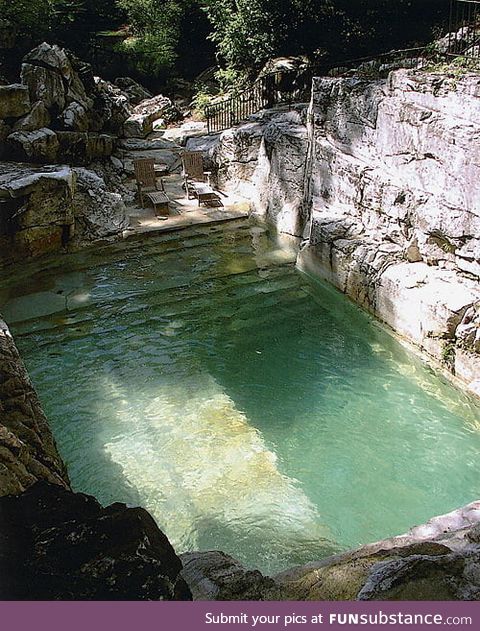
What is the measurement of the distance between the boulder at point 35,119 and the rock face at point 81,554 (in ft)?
37.2

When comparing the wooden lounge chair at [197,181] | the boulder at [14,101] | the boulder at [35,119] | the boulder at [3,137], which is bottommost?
the wooden lounge chair at [197,181]

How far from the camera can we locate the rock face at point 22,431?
388 cm

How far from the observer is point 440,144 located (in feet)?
27.2

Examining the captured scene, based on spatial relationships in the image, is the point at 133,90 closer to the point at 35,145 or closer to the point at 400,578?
the point at 35,145

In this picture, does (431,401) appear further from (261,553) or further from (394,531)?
(261,553)

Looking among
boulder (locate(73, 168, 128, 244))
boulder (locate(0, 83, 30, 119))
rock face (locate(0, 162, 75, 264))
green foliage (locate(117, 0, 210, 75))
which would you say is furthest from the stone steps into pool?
green foliage (locate(117, 0, 210, 75))

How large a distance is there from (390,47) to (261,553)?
1522 cm

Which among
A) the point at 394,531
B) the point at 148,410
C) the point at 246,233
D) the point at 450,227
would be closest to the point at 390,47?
the point at 246,233

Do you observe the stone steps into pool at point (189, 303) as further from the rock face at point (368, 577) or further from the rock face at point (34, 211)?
the rock face at point (368, 577)

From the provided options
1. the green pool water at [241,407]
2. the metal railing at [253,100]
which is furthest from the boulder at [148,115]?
the green pool water at [241,407]

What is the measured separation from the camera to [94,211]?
1215 cm

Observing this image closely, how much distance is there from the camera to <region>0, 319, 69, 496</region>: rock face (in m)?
3.88

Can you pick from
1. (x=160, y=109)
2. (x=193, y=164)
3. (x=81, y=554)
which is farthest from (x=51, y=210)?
(x=160, y=109)

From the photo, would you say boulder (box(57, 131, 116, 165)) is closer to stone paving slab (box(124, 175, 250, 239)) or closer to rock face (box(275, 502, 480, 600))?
stone paving slab (box(124, 175, 250, 239))
